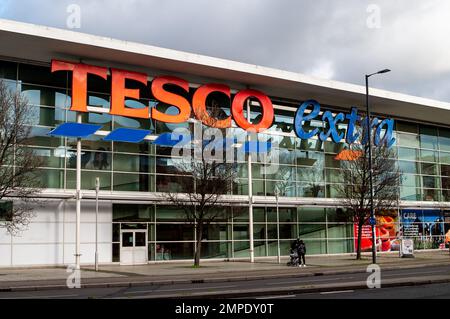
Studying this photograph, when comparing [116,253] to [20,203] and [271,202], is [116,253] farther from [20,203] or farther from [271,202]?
[271,202]

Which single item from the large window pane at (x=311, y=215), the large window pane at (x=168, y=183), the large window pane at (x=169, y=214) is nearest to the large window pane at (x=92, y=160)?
the large window pane at (x=168, y=183)

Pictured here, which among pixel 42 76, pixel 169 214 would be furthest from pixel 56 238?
pixel 42 76

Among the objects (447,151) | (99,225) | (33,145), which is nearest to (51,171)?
(33,145)

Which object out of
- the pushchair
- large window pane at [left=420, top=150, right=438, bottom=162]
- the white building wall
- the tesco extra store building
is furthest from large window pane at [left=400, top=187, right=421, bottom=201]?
the white building wall

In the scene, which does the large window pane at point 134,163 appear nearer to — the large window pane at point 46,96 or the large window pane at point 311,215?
the large window pane at point 46,96

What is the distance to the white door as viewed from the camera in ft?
115

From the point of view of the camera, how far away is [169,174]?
121ft

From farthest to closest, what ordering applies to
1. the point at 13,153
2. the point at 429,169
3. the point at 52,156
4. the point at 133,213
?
the point at 429,169
the point at 133,213
the point at 52,156
the point at 13,153

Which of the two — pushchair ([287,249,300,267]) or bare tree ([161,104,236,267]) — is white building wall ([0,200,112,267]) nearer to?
bare tree ([161,104,236,267])

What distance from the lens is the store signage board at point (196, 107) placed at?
33844mm

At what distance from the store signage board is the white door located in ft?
18.7

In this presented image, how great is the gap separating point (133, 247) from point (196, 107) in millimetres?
9675

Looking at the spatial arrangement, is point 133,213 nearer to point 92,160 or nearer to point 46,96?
point 92,160

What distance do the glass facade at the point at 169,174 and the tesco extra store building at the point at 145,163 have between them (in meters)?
0.07
